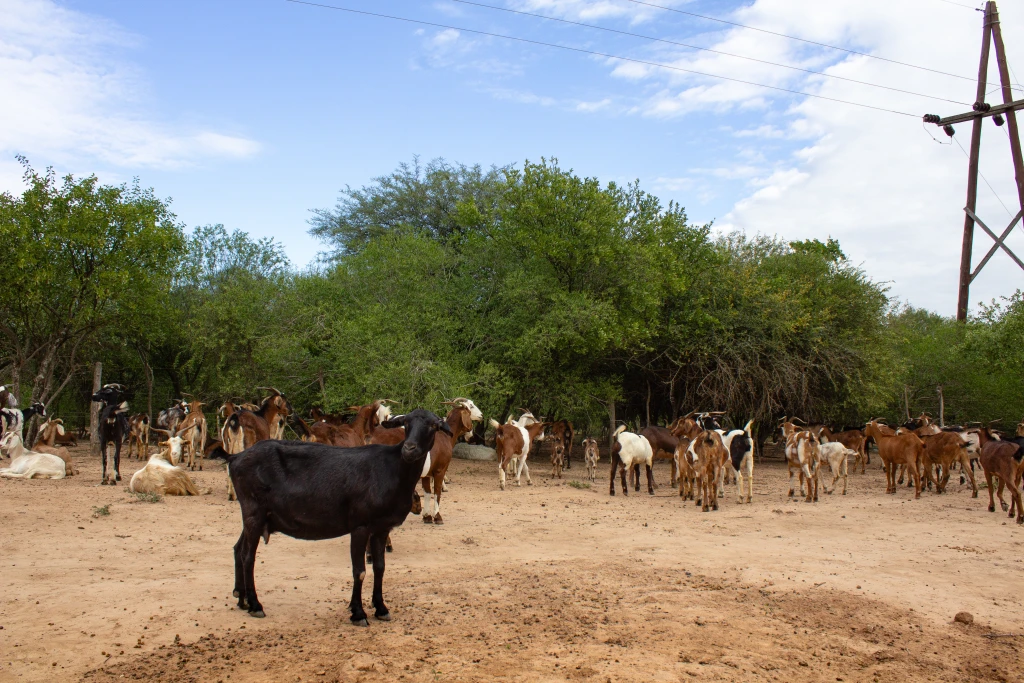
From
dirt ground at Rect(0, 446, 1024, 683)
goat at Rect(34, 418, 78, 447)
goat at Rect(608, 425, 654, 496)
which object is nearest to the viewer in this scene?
dirt ground at Rect(0, 446, 1024, 683)

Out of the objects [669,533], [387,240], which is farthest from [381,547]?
[387,240]

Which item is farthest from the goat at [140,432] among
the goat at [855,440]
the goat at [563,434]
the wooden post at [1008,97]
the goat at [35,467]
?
the wooden post at [1008,97]

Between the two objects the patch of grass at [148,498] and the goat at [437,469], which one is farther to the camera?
the patch of grass at [148,498]

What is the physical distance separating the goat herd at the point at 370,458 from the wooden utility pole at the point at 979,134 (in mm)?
3791

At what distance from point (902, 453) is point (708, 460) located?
5636 millimetres

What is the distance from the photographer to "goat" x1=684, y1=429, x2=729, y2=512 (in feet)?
46.2

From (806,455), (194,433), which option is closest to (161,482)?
(194,433)

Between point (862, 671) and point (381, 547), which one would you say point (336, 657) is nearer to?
point (381, 547)

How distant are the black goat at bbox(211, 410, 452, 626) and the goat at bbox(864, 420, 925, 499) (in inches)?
536

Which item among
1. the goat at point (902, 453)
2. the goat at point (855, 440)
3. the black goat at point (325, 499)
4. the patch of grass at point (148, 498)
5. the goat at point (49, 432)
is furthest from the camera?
the goat at point (855, 440)

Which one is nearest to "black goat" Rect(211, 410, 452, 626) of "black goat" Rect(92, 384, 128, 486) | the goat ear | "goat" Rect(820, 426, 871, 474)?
the goat ear

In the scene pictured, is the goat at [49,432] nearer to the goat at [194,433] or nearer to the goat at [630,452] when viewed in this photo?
the goat at [194,433]

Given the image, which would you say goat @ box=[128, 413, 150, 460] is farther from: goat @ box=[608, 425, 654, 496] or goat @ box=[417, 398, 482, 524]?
goat @ box=[608, 425, 654, 496]

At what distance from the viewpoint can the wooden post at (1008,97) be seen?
1716 centimetres
